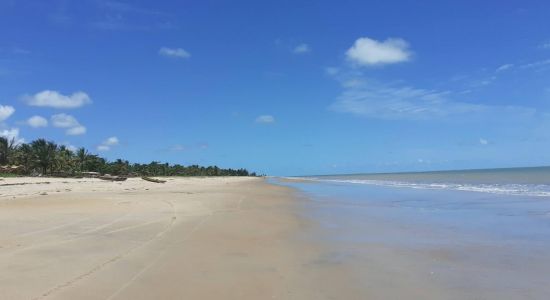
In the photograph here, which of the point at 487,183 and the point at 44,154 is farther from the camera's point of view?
the point at 44,154

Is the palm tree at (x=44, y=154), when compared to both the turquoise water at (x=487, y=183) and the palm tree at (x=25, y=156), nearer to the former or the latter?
the palm tree at (x=25, y=156)

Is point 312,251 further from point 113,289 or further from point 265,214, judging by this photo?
point 265,214

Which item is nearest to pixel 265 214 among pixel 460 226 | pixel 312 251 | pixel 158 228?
pixel 158 228

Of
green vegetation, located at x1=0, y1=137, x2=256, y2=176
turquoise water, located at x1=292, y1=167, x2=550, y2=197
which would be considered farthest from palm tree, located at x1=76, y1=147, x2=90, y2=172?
turquoise water, located at x1=292, y1=167, x2=550, y2=197

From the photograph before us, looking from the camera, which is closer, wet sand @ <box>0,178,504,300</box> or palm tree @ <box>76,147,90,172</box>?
wet sand @ <box>0,178,504,300</box>

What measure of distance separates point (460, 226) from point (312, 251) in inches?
256

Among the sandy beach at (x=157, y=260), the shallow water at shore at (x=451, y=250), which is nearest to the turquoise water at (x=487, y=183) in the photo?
the shallow water at shore at (x=451, y=250)

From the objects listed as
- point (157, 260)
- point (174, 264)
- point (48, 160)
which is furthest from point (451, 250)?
point (48, 160)

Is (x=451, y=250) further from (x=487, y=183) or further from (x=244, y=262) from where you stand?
(x=487, y=183)

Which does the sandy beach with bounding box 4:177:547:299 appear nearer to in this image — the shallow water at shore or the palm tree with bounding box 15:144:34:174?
the shallow water at shore

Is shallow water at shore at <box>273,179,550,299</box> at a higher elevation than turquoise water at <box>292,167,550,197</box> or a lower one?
lower

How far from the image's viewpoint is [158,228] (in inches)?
539

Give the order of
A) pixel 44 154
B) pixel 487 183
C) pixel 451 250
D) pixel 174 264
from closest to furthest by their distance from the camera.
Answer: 1. pixel 174 264
2. pixel 451 250
3. pixel 487 183
4. pixel 44 154

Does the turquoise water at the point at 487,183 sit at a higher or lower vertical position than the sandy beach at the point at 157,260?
higher
